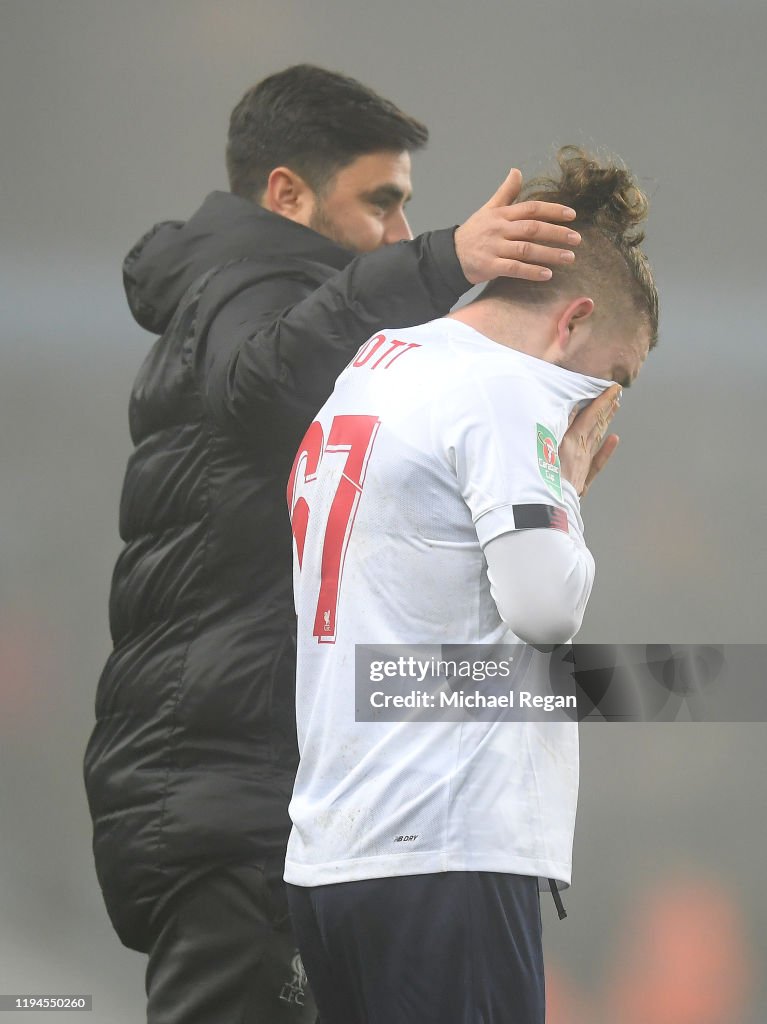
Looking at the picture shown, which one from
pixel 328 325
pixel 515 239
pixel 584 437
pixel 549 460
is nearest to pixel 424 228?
pixel 328 325

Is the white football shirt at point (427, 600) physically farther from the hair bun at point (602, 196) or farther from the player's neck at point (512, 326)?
the hair bun at point (602, 196)

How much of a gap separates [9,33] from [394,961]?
5.15 ft

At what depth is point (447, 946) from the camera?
3.09 ft

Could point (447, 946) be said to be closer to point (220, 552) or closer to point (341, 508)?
point (341, 508)

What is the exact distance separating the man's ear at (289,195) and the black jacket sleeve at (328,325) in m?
0.29

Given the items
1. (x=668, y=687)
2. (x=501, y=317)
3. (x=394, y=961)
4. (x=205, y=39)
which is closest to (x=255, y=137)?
(x=205, y=39)

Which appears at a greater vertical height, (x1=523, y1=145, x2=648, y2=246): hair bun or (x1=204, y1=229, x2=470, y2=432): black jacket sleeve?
(x1=523, y1=145, x2=648, y2=246): hair bun

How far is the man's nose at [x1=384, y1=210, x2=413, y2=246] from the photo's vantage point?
5.43ft

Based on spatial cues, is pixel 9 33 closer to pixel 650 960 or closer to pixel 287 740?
pixel 287 740

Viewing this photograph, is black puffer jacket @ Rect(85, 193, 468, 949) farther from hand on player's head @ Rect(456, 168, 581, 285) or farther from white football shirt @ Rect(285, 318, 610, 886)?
white football shirt @ Rect(285, 318, 610, 886)

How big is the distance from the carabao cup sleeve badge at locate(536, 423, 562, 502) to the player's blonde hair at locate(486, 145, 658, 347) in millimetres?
181

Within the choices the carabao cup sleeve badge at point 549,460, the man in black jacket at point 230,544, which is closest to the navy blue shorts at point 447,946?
the carabao cup sleeve badge at point 549,460

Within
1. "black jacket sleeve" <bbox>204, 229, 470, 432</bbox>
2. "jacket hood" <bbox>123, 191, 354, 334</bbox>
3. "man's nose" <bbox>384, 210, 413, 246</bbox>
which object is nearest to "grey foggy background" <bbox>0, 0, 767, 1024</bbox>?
"man's nose" <bbox>384, 210, 413, 246</bbox>

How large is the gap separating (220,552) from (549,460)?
1.82 feet
